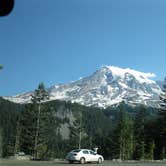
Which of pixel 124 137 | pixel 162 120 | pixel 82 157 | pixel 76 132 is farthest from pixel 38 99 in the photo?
pixel 82 157

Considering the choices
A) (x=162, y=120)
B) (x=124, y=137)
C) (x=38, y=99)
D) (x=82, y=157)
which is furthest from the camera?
(x=162, y=120)

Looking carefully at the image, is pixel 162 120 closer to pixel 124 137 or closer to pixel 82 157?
pixel 124 137

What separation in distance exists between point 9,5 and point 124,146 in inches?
3723

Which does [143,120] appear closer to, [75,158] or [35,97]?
[35,97]

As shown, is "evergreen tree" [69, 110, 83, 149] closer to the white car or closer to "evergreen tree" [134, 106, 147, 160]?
"evergreen tree" [134, 106, 147, 160]

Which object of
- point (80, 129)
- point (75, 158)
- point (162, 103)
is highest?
point (162, 103)

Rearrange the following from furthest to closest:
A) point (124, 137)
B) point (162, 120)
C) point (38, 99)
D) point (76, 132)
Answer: point (162, 120) < point (76, 132) < point (124, 137) < point (38, 99)

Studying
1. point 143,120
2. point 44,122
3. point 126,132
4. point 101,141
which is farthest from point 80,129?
point 101,141

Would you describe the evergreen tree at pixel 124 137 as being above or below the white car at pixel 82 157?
above

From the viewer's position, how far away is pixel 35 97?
87.9 metres

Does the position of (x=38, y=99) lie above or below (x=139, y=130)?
above

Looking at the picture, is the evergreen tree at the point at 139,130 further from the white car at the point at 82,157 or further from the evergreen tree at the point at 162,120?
the white car at the point at 82,157

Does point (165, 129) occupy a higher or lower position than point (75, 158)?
higher

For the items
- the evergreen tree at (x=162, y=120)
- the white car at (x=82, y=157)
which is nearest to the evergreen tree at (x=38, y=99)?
the evergreen tree at (x=162, y=120)
